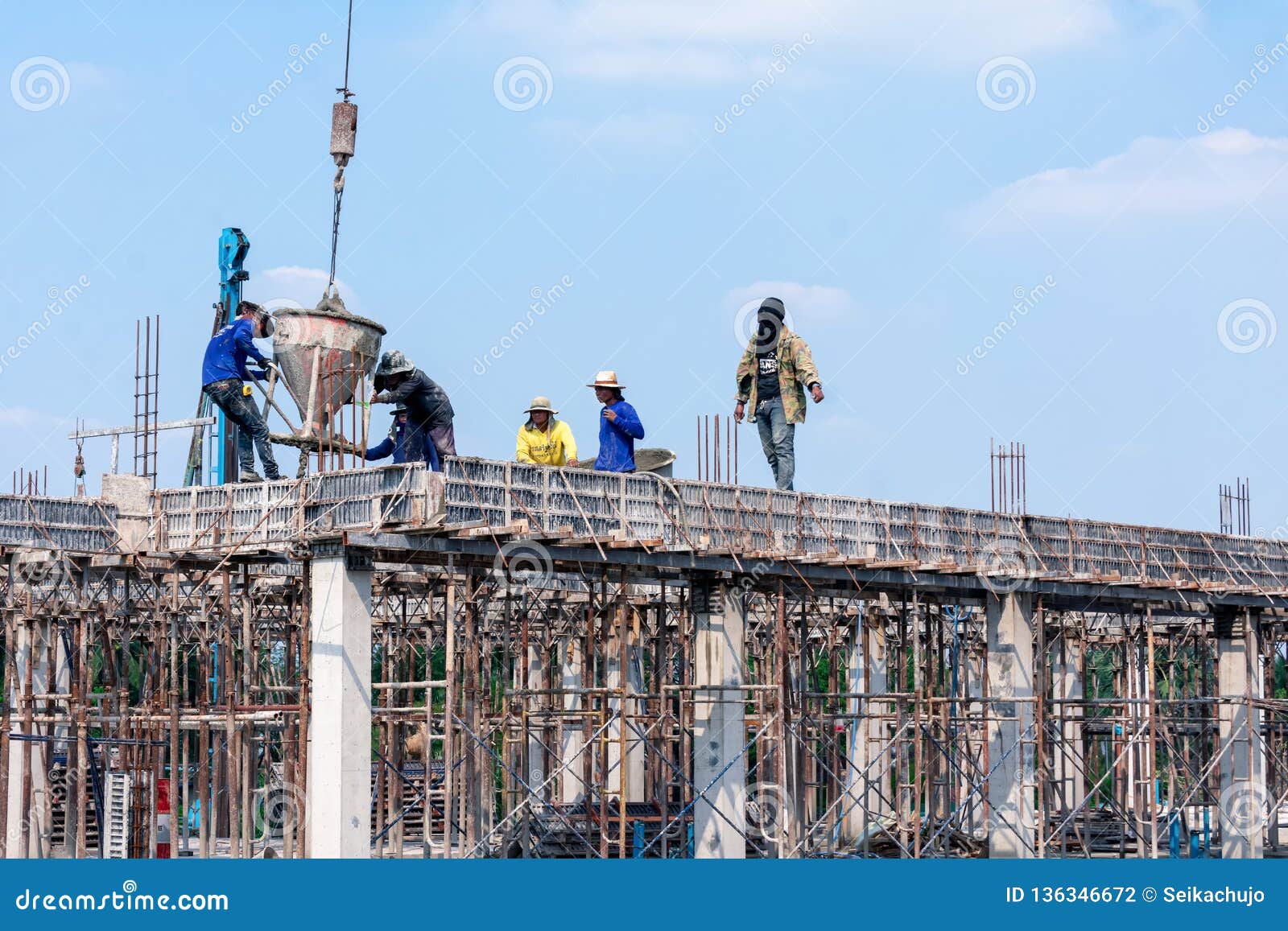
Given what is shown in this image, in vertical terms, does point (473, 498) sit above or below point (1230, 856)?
above

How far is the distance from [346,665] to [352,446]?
281cm

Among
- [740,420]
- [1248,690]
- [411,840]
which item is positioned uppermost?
[740,420]

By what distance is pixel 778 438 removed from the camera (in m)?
27.0

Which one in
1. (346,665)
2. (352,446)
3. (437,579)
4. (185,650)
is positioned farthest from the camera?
(185,650)

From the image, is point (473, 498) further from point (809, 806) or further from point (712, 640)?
point (809, 806)

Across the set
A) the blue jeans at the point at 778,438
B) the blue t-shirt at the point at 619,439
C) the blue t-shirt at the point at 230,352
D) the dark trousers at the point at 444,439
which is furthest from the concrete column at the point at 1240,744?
the blue t-shirt at the point at 230,352

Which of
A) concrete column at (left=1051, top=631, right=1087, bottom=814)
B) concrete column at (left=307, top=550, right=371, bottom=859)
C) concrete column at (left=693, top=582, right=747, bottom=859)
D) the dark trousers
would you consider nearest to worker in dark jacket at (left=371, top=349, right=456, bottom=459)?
the dark trousers

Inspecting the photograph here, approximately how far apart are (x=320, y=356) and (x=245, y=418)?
3.87 feet

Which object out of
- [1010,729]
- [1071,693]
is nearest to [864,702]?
[1071,693]

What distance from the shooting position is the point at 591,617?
985 inches

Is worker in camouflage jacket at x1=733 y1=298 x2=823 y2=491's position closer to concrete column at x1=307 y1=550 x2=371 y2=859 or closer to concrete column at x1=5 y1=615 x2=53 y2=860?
concrete column at x1=307 y1=550 x2=371 y2=859

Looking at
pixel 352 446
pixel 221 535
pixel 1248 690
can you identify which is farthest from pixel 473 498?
pixel 1248 690

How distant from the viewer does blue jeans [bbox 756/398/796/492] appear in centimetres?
A: 2688

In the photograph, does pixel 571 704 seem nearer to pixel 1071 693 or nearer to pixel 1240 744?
pixel 1071 693
